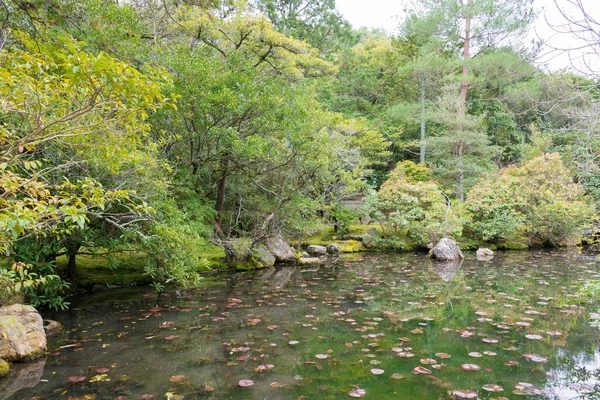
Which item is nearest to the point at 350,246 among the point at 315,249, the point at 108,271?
the point at 315,249

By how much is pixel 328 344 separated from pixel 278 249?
716 centimetres

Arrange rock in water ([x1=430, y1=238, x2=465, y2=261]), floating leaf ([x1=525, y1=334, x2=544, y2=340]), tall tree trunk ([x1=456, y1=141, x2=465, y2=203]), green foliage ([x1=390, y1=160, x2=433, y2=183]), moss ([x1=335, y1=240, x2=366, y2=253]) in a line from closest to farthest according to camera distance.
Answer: floating leaf ([x1=525, y1=334, x2=544, y2=340]), rock in water ([x1=430, y1=238, x2=465, y2=261]), moss ([x1=335, y1=240, x2=366, y2=253]), green foliage ([x1=390, y1=160, x2=433, y2=183]), tall tree trunk ([x1=456, y1=141, x2=465, y2=203])

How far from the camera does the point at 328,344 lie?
4.14m

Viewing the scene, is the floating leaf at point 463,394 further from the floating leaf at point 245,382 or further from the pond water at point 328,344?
the floating leaf at point 245,382

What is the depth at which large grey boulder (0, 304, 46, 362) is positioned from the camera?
374 cm

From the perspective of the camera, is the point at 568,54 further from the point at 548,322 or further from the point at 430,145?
the point at 430,145

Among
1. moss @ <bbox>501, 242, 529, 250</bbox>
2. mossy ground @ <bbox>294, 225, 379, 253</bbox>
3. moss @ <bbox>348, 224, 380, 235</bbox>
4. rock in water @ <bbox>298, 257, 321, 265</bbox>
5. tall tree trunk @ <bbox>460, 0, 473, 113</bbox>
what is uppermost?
tall tree trunk @ <bbox>460, 0, 473, 113</bbox>

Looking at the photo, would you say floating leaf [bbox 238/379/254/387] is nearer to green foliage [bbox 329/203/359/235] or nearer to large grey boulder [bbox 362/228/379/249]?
green foliage [bbox 329/203/359/235]

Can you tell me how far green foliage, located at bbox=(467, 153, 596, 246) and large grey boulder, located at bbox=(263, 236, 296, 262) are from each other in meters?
7.73

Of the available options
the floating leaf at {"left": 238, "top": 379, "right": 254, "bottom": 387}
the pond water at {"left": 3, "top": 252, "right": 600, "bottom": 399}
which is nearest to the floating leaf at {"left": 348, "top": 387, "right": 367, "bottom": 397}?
the pond water at {"left": 3, "top": 252, "right": 600, "bottom": 399}

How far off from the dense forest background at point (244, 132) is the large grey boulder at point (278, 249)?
305 millimetres

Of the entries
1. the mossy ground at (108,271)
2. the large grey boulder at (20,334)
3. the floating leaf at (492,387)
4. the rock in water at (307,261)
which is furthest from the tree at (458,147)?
the large grey boulder at (20,334)

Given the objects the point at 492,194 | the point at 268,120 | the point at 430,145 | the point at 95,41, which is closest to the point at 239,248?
the point at 268,120

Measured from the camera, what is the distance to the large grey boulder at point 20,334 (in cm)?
374
